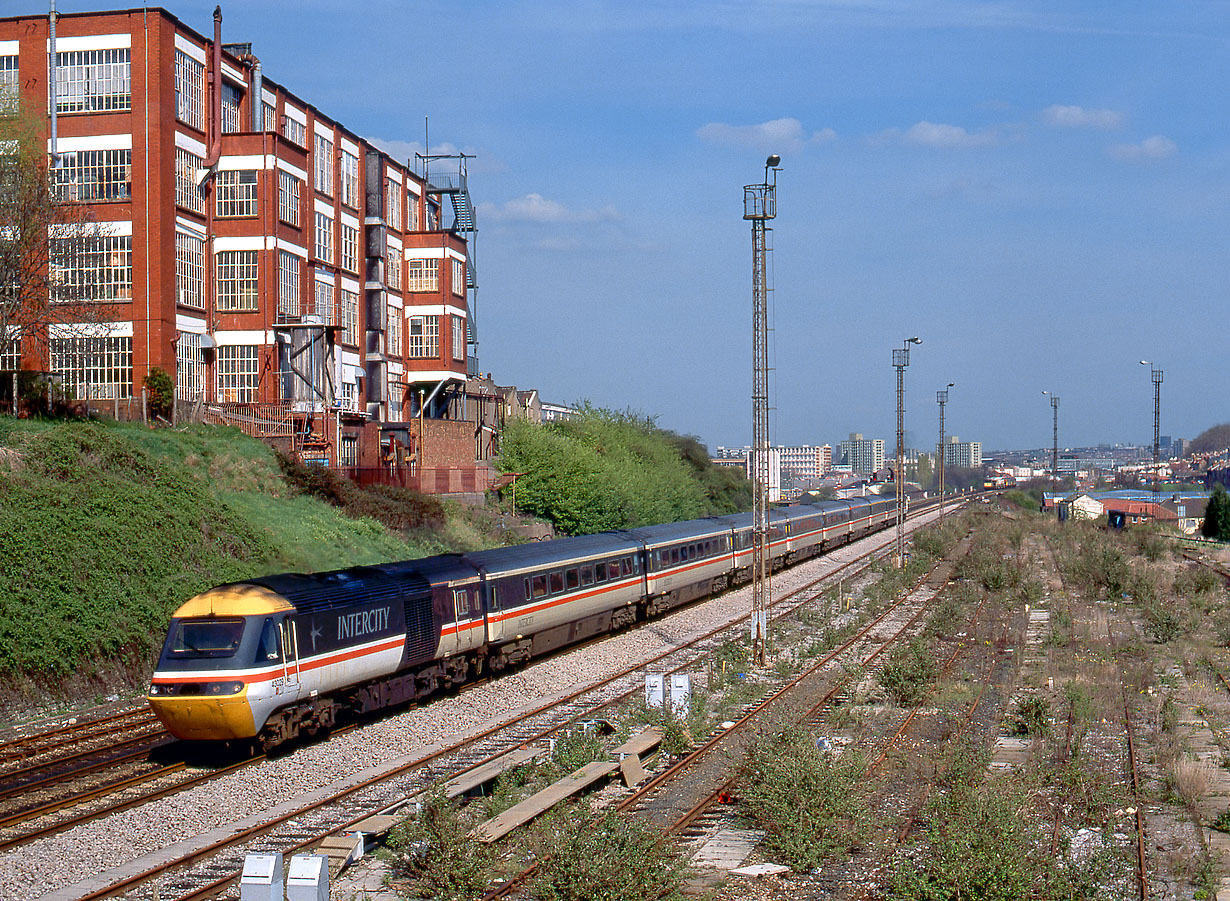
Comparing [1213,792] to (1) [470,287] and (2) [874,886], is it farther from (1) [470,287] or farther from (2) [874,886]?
(1) [470,287]

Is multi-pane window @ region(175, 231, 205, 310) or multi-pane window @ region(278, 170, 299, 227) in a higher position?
multi-pane window @ region(278, 170, 299, 227)

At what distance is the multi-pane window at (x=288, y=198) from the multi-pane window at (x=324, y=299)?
128 inches

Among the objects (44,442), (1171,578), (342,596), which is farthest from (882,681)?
(1171,578)

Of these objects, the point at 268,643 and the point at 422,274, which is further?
the point at 422,274

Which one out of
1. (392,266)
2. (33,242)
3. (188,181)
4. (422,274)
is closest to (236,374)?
(188,181)

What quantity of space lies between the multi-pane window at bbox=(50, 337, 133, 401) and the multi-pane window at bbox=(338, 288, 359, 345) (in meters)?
12.5

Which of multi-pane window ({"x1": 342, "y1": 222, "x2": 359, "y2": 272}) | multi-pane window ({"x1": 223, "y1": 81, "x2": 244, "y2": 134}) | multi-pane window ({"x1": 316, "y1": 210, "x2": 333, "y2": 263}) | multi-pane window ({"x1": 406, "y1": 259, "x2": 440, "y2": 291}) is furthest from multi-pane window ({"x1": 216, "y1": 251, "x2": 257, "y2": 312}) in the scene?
multi-pane window ({"x1": 406, "y1": 259, "x2": 440, "y2": 291})

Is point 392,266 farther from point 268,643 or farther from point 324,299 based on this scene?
point 268,643

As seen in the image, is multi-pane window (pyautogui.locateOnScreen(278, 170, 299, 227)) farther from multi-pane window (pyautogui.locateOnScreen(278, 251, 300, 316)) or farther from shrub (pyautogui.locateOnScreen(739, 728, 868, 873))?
shrub (pyautogui.locateOnScreen(739, 728, 868, 873))

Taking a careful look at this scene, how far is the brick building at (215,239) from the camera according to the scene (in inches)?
1524

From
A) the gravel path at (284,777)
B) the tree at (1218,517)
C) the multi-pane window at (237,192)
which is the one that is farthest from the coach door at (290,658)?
the tree at (1218,517)

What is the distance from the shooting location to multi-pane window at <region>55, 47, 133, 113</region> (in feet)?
127

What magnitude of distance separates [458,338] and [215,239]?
17321 mm

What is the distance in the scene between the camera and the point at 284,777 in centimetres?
1623
